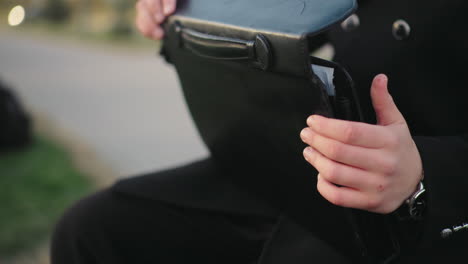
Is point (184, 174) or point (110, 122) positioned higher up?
point (184, 174)

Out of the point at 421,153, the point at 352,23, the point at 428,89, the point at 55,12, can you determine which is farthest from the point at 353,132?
the point at 55,12

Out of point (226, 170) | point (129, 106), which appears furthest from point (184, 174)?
point (129, 106)

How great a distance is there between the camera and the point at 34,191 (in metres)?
3.24

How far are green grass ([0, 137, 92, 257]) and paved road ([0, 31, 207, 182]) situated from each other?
34 cm

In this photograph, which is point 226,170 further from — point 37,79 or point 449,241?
point 37,79

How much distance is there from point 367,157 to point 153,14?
80 cm

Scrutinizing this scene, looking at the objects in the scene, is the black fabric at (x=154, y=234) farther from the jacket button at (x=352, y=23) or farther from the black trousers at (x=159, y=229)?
the jacket button at (x=352, y=23)

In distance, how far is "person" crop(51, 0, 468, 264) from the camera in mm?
737

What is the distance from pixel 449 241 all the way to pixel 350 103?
1.14ft

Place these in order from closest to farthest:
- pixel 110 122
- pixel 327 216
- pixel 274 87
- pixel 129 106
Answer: pixel 274 87, pixel 327 216, pixel 110 122, pixel 129 106

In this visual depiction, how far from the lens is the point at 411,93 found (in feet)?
3.43

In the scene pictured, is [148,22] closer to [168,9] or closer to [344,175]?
[168,9]

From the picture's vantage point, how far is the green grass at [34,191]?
267cm

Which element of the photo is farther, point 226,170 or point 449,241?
point 226,170
